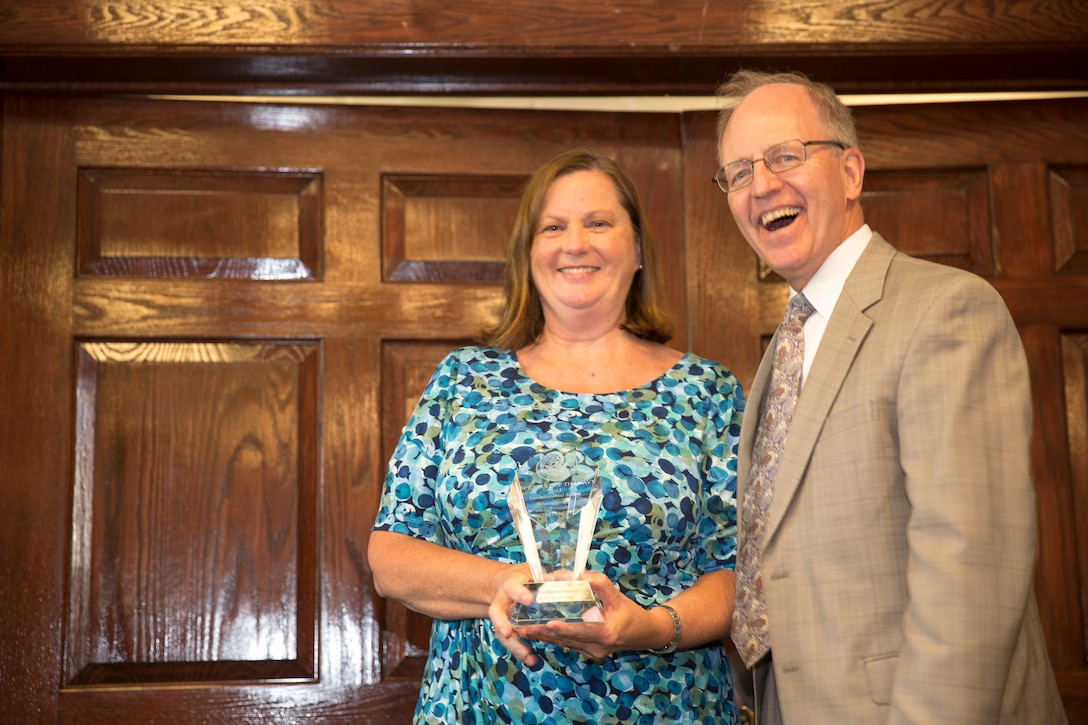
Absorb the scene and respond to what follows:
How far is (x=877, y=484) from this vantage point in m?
1.58

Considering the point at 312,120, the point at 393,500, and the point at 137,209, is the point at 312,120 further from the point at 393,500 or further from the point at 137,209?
the point at 393,500

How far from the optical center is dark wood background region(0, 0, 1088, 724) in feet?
8.36

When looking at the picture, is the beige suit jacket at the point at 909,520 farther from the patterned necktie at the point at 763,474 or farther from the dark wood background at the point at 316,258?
the dark wood background at the point at 316,258

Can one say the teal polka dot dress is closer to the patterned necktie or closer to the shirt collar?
the patterned necktie

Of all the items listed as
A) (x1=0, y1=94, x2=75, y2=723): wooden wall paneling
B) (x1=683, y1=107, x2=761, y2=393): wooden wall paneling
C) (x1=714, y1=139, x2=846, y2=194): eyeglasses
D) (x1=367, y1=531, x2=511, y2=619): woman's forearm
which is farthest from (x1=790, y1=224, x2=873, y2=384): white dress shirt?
(x1=0, y1=94, x2=75, y2=723): wooden wall paneling

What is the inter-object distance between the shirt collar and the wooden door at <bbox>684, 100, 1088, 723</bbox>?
83 cm

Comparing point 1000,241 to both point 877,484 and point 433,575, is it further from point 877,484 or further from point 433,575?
point 433,575

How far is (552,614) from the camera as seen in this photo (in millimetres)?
1657

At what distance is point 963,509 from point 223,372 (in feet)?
5.86

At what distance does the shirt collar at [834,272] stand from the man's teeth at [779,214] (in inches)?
3.8

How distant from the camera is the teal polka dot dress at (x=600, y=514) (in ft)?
6.46

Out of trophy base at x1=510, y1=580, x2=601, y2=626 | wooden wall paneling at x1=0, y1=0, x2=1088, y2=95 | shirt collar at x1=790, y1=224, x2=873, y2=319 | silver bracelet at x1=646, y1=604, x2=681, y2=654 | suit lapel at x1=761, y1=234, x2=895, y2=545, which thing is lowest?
silver bracelet at x1=646, y1=604, x2=681, y2=654

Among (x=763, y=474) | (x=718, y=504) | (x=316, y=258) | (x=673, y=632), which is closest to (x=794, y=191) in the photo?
(x=763, y=474)

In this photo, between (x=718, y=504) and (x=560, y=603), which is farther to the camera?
(x=718, y=504)
